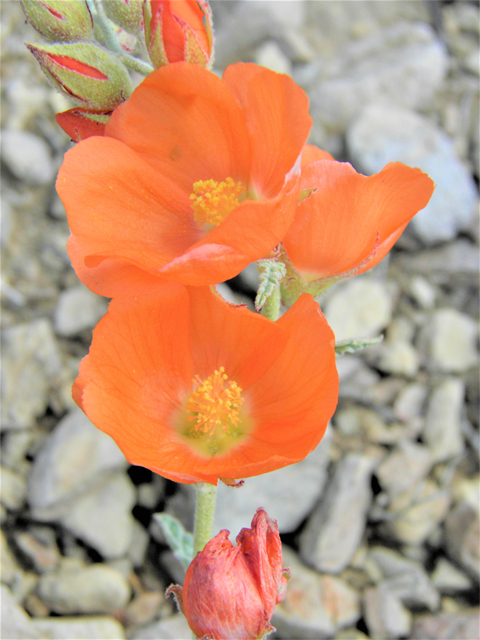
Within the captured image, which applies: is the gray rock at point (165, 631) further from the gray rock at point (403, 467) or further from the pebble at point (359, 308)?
the pebble at point (359, 308)

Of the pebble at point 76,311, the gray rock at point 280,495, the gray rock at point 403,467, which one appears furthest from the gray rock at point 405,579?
the pebble at point 76,311

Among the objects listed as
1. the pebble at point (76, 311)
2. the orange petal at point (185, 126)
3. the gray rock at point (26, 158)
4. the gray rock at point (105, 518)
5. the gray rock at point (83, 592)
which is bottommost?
the gray rock at point (83, 592)

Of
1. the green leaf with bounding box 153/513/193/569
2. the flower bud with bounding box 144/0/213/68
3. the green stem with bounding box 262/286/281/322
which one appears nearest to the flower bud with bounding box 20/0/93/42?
the flower bud with bounding box 144/0/213/68

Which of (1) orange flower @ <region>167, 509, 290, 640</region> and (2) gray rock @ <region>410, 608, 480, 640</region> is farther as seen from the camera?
(2) gray rock @ <region>410, 608, 480, 640</region>

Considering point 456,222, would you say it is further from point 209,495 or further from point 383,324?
point 209,495

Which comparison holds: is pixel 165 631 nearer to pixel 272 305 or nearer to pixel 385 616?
pixel 385 616

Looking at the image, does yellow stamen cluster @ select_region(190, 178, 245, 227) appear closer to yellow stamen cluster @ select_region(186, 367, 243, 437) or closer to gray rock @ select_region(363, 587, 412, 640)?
yellow stamen cluster @ select_region(186, 367, 243, 437)
